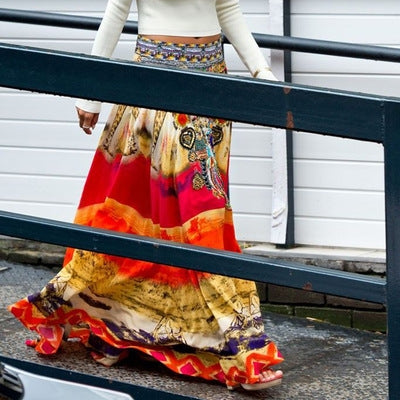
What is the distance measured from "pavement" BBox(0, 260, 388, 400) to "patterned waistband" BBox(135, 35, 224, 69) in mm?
1109

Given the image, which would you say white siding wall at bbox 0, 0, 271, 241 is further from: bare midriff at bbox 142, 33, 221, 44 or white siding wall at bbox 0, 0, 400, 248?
bare midriff at bbox 142, 33, 221, 44

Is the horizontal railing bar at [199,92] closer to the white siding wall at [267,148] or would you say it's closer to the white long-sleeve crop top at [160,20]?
the white long-sleeve crop top at [160,20]

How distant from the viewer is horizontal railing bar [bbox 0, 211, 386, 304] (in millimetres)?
2762

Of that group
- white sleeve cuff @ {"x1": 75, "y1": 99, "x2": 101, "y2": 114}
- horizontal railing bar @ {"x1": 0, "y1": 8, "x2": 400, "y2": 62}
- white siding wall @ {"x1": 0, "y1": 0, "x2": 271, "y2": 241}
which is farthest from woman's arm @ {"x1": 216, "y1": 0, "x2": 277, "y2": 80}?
white siding wall @ {"x1": 0, "y1": 0, "x2": 271, "y2": 241}

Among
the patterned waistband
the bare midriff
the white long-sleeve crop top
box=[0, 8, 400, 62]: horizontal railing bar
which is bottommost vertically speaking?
the patterned waistband

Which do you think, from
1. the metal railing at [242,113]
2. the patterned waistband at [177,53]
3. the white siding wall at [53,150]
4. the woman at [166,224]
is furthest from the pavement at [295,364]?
the metal railing at [242,113]

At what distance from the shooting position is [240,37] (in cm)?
480

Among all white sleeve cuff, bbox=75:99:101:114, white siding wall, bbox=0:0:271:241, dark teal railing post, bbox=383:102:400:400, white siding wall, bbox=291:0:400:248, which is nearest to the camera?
dark teal railing post, bbox=383:102:400:400

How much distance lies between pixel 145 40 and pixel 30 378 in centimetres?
207

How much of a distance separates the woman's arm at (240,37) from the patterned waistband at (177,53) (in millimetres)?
167

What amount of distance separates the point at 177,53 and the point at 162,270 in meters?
0.78

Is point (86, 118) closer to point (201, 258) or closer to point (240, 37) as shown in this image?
point (240, 37)

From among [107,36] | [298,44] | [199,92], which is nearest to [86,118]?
[107,36]

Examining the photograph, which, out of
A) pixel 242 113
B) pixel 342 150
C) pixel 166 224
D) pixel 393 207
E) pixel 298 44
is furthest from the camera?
pixel 342 150
